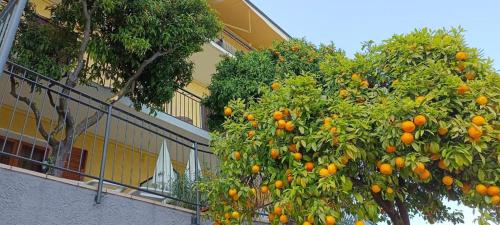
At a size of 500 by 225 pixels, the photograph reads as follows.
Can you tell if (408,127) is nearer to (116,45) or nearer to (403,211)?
(403,211)

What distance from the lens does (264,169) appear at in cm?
425

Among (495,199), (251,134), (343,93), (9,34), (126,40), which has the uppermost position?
(126,40)

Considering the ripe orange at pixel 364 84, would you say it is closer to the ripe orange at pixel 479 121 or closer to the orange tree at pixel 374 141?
the orange tree at pixel 374 141

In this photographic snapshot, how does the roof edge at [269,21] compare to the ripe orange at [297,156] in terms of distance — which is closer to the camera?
the ripe orange at [297,156]

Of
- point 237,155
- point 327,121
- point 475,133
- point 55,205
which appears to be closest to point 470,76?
point 475,133

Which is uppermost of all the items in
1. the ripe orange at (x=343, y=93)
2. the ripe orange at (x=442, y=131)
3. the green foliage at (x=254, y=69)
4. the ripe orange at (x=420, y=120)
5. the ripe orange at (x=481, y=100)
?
the green foliage at (x=254, y=69)

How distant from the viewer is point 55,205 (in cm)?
414

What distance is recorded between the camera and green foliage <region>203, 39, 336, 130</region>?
8812 millimetres

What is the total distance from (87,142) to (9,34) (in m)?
7.79

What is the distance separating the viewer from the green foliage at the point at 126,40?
6.65 meters

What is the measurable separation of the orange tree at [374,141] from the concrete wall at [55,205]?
0.97 metres

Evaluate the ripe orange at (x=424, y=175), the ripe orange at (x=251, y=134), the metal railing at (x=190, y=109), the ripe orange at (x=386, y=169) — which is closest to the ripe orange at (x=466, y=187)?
the ripe orange at (x=424, y=175)

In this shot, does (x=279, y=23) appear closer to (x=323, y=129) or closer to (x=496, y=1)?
(x=496, y=1)

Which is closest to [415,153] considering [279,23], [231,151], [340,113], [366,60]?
[340,113]
